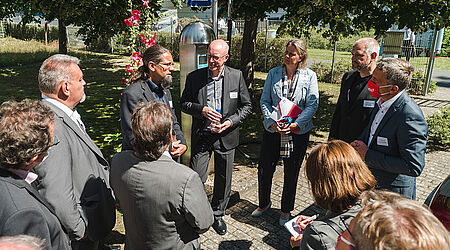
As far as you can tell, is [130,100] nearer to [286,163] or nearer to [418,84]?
[286,163]

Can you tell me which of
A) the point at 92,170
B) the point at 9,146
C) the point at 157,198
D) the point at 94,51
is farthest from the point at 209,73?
the point at 94,51

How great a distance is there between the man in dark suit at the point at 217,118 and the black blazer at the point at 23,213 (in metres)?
2.26

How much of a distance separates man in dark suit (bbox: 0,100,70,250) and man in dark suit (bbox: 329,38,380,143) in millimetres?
3076

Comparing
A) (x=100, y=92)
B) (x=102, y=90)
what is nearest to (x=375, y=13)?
(x=100, y=92)

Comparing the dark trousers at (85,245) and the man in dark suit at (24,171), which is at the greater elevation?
the man in dark suit at (24,171)

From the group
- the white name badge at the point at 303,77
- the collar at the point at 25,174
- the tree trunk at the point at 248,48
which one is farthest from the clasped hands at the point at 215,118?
the tree trunk at the point at 248,48

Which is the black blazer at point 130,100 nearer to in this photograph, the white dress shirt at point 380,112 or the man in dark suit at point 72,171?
the man in dark suit at point 72,171

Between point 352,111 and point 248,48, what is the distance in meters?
6.42

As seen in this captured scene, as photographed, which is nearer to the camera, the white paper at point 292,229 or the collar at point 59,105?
the white paper at point 292,229

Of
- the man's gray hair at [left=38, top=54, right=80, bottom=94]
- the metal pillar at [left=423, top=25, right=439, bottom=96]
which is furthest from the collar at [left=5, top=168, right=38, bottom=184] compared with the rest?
the metal pillar at [left=423, top=25, right=439, bottom=96]

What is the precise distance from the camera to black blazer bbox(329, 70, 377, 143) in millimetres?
3685

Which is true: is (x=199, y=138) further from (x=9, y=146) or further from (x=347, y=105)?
(x=9, y=146)

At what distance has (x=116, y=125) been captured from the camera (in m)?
8.31

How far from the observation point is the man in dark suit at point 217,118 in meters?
3.94
